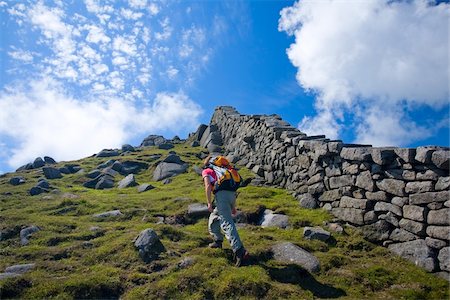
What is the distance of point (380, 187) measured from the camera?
12.2 meters

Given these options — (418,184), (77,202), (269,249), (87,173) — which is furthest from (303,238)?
(87,173)

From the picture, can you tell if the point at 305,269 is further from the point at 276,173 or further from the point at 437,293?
the point at 276,173

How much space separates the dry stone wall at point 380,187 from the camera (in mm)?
10227

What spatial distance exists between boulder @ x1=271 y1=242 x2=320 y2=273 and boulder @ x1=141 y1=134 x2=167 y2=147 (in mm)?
37128

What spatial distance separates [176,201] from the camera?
55.3ft

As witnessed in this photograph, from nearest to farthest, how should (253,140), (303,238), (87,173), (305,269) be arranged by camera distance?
(305,269) → (303,238) → (253,140) → (87,173)

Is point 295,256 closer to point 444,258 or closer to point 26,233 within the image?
point 444,258

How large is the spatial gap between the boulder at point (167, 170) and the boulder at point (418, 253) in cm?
1726

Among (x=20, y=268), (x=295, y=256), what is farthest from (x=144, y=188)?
(x=295, y=256)

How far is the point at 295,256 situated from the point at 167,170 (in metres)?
17.1

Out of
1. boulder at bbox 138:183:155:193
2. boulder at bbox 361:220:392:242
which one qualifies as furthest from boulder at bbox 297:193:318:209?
boulder at bbox 138:183:155:193

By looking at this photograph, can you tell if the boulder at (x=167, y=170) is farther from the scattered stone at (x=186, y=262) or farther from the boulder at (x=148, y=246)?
the scattered stone at (x=186, y=262)

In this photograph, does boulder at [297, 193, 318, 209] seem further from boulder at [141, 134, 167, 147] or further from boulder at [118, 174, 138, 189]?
boulder at [141, 134, 167, 147]

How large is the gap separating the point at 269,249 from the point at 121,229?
5.64 metres
